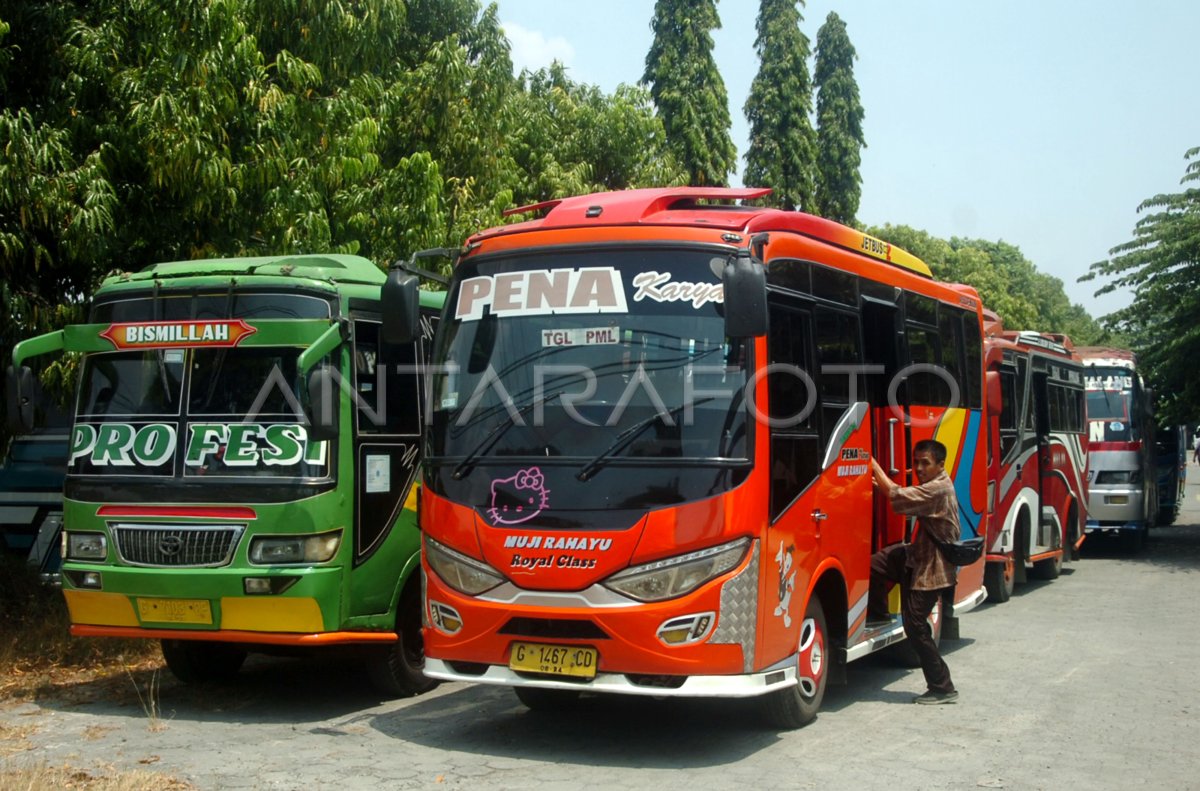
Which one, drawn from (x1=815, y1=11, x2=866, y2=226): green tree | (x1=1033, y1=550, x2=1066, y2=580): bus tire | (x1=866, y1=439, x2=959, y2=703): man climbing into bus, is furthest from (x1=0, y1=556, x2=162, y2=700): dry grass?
(x1=815, y1=11, x2=866, y2=226): green tree

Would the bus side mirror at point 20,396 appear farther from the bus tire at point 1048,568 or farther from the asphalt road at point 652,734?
the bus tire at point 1048,568

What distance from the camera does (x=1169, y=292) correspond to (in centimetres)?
2012

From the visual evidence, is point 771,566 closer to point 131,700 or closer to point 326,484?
point 326,484

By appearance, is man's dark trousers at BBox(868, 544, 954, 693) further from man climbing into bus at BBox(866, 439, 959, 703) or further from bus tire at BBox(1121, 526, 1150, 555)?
bus tire at BBox(1121, 526, 1150, 555)

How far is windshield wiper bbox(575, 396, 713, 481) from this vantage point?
731cm

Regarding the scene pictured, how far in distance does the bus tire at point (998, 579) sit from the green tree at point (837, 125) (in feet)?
95.0

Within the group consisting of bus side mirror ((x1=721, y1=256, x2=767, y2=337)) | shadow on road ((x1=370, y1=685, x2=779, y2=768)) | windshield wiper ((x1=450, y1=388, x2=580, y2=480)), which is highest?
bus side mirror ((x1=721, y1=256, x2=767, y2=337))

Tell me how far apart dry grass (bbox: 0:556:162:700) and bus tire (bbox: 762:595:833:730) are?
17.5ft

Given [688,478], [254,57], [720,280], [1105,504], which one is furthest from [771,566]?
[1105,504]

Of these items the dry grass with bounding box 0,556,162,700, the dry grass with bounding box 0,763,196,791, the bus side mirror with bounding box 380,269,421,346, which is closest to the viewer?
the dry grass with bounding box 0,763,196,791

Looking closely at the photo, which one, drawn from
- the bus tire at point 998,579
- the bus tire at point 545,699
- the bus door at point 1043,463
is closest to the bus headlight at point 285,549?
the bus tire at point 545,699

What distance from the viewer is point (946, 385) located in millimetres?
10953

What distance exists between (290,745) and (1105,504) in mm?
15890

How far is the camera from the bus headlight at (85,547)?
8.78 metres
